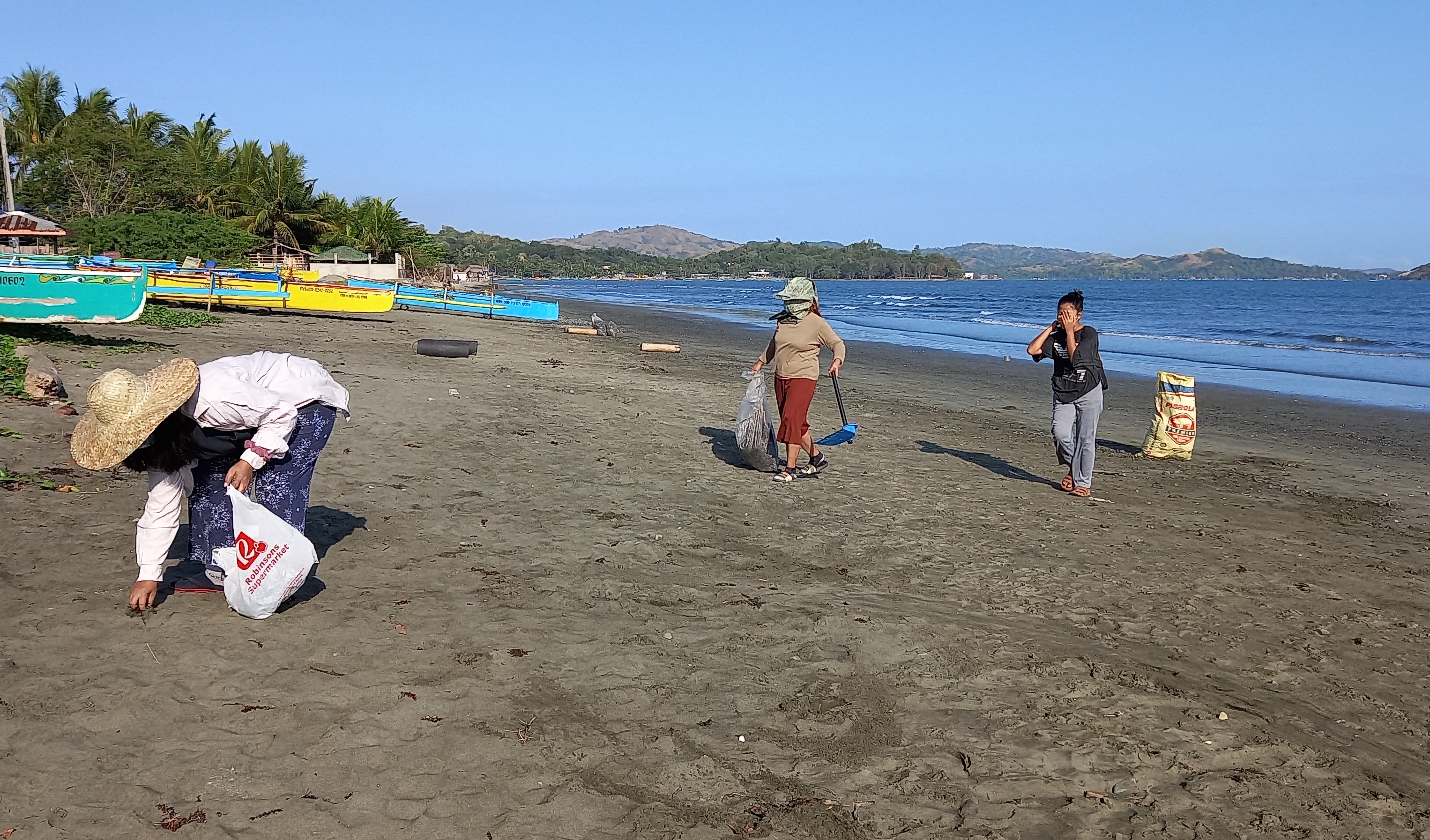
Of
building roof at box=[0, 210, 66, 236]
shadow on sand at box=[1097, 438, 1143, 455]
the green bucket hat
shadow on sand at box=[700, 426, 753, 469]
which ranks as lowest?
shadow on sand at box=[1097, 438, 1143, 455]

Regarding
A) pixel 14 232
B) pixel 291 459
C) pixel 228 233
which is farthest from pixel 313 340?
pixel 228 233

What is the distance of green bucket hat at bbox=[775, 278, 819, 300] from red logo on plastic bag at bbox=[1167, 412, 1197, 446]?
4.51 m

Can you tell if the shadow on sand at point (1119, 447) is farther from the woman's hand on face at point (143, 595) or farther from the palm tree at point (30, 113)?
the palm tree at point (30, 113)

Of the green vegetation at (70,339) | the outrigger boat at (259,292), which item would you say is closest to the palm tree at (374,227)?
the outrigger boat at (259,292)

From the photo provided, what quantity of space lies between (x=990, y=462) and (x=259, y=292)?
16268 mm

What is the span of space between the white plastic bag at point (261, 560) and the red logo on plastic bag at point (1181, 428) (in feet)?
28.7

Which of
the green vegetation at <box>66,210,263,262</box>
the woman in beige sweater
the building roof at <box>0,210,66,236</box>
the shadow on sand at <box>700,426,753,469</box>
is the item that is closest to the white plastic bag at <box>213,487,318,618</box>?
the woman in beige sweater

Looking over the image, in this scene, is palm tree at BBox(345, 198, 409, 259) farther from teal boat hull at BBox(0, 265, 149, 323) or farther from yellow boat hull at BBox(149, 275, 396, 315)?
teal boat hull at BBox(0, 265, 149, 323)

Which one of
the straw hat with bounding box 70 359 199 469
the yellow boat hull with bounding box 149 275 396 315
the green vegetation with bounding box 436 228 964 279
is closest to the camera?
the straw hat with bounding box 70 359 199 469

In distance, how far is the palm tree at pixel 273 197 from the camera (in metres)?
41.5

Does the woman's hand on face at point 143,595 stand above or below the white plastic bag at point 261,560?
below

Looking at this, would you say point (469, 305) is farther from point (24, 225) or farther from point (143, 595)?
point (143, 595)

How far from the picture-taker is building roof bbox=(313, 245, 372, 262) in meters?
40.5

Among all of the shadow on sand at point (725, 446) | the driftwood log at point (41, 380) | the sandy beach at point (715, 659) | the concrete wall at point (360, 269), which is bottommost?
the sandy beach at point (715, 659)
